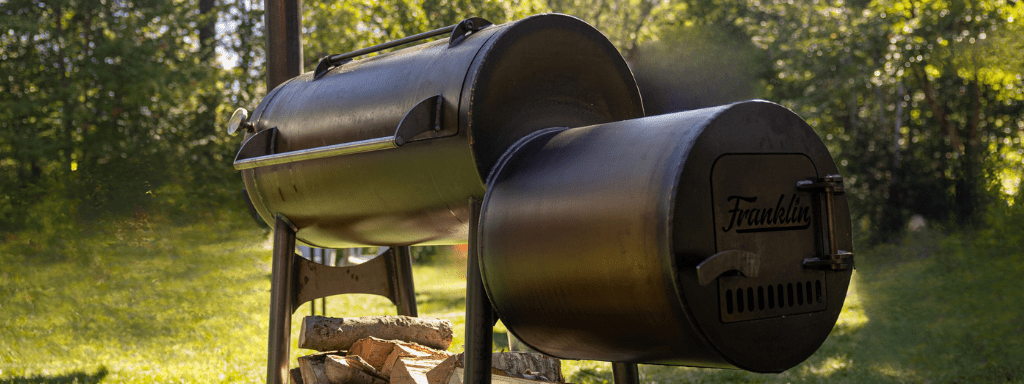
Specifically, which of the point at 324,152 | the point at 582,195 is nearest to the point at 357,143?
the point at 324,152

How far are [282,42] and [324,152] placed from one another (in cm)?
144

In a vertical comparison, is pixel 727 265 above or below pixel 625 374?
above

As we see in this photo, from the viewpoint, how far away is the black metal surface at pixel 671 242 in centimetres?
169

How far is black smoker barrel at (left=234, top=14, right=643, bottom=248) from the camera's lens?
2.25 m

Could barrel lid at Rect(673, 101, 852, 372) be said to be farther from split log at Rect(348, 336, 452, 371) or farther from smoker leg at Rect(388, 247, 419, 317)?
smoker leg at Rect(388, 247, 419, 317)

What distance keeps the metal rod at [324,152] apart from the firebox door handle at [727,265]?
904mm

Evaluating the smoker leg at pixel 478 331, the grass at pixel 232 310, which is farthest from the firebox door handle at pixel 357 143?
the grass at pixel 232 310

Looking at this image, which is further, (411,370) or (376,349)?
(376,349)

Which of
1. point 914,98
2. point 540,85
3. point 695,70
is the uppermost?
point 695,70

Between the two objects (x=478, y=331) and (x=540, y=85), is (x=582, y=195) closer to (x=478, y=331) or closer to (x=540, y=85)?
(x=478, y=331)

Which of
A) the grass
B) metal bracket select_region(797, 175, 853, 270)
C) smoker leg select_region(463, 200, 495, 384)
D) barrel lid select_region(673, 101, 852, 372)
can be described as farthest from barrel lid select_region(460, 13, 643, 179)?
the grass

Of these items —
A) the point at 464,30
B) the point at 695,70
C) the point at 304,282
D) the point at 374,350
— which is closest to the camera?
the point at 464,30

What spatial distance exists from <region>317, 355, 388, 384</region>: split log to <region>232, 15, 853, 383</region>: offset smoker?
Result: 0.76 m

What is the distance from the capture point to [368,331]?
11.6ft
